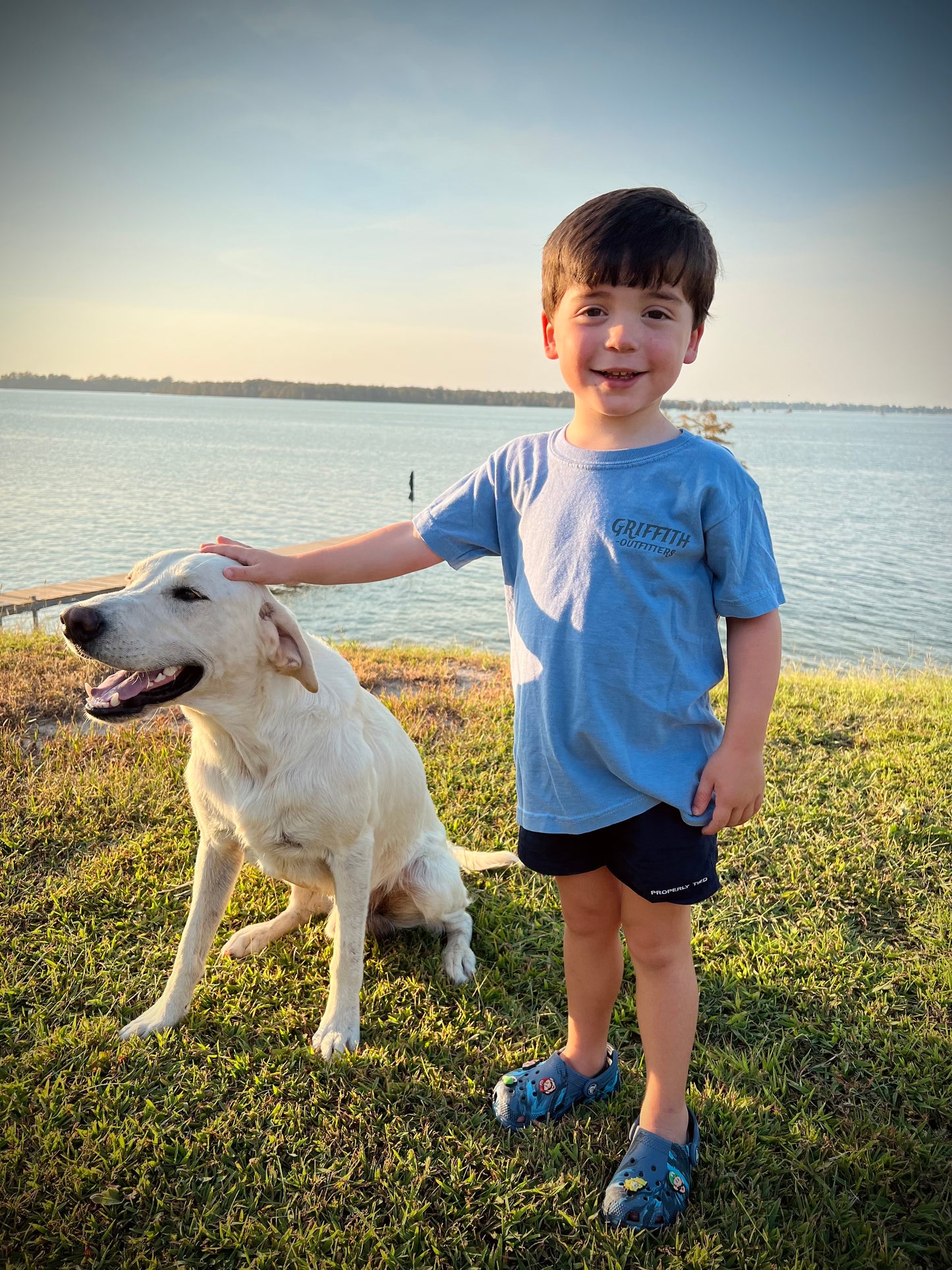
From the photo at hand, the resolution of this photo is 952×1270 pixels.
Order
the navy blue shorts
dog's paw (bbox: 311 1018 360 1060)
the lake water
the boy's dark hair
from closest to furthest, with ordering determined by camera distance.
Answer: the boy's dark hair, the navy blue shorts, dog's paw (bbox: 311 1018 360 1060), the lake water

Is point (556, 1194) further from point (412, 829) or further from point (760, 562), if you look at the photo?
point (760, 562)

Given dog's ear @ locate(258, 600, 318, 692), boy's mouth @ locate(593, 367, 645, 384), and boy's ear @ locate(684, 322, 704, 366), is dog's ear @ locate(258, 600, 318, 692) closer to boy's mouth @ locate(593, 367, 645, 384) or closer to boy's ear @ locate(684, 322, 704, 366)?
boy's mouth @ locate(593, 367, 645, 384)

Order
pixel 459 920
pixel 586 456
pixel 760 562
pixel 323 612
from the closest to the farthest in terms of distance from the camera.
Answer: pixel 760 562, pixel 586 456, pixel 459 920, pixel 323 612

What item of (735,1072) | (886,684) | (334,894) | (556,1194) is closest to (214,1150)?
(334,894)

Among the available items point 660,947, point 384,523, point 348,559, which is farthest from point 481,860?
point 384,523

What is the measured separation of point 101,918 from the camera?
11.4 ft

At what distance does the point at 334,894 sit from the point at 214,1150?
34.3 inches

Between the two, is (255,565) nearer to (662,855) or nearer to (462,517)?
(462,517)

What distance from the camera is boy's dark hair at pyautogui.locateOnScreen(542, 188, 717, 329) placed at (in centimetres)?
198

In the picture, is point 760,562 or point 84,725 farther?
point 84,725

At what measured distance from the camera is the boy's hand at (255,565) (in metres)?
2.37

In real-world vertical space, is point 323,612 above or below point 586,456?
below

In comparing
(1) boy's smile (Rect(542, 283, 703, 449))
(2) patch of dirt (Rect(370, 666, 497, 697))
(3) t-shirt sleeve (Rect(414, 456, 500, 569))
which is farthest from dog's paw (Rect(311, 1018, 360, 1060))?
(2) patch of dirt (Rect(370, 666, 497, 697))

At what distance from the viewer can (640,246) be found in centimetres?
197
